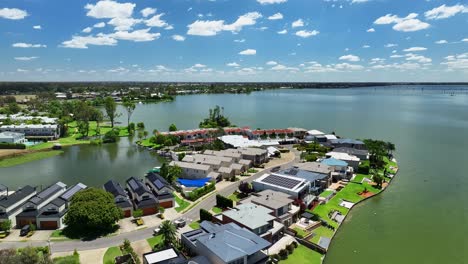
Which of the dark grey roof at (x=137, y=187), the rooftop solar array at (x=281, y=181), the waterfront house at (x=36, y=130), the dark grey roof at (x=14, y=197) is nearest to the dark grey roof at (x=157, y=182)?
the dark grey roof at (x=137, y=187)

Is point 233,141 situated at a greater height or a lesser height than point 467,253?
greater

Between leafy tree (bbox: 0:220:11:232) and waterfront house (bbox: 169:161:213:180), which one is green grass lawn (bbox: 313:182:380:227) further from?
leafy tree (bbox: 0:220:11:232)

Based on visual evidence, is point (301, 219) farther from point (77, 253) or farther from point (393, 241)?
point (77, 253)

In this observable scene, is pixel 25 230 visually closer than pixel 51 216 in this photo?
Yes

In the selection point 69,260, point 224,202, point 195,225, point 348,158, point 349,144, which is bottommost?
point 195,225

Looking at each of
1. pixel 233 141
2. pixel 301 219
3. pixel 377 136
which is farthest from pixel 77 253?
pixel 377 136

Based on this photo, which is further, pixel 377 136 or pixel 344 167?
pixel 377 136

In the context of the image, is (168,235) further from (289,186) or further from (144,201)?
(289,186)

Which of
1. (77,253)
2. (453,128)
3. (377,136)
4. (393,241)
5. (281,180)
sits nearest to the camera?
(77,253)

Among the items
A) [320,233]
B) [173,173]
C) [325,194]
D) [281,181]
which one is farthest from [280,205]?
[173,173]
